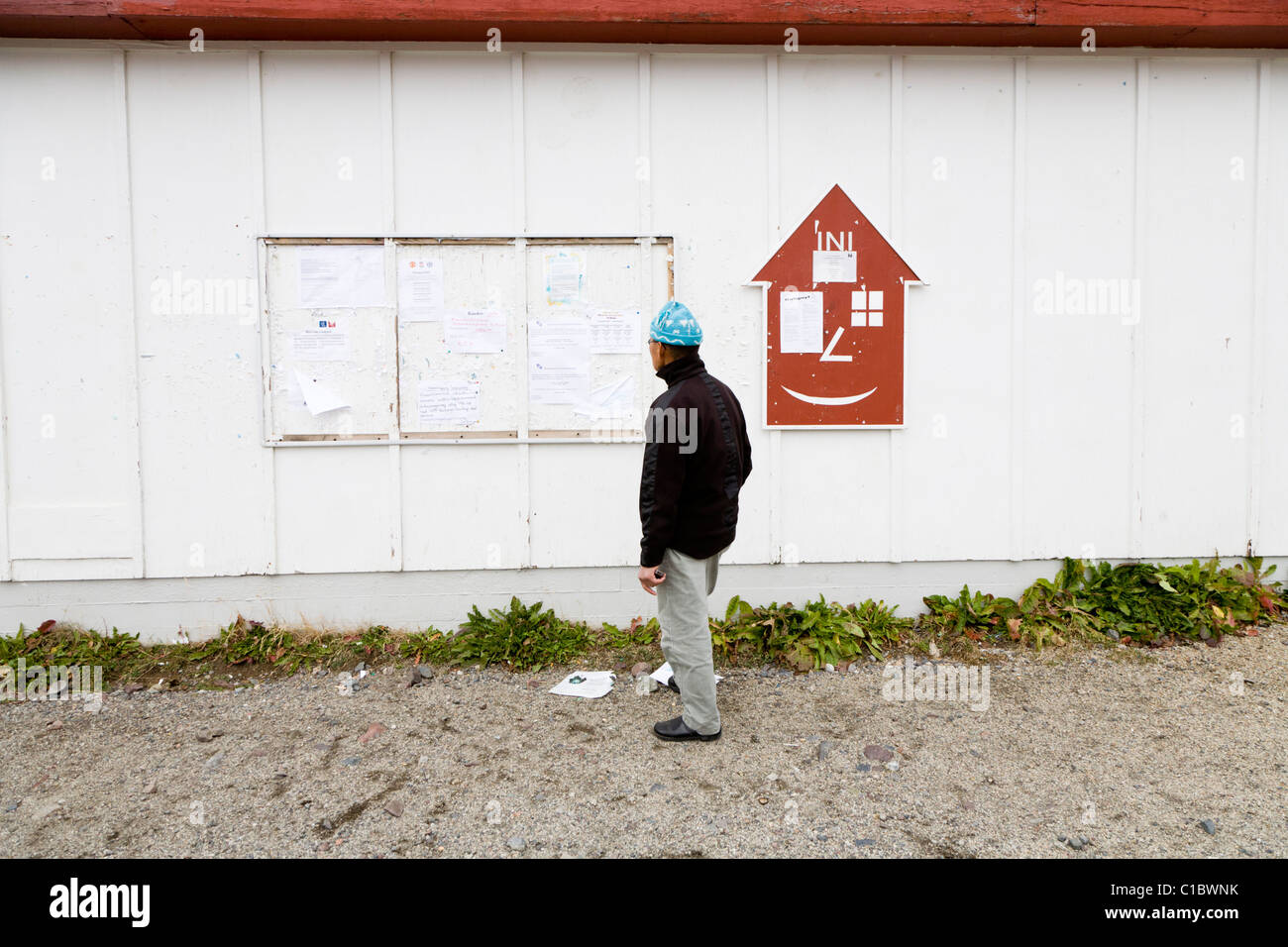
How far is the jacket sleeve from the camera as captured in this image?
3756mm

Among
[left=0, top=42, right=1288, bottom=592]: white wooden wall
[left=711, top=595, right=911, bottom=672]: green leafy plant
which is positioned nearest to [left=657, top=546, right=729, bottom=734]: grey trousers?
[left=711, top=595, right=911, bottom=672]: green leafy plant

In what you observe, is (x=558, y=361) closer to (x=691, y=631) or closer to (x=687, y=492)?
(x=687, y=492)

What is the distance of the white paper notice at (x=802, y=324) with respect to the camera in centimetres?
552

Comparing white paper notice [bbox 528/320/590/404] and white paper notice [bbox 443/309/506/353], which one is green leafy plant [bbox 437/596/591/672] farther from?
white paper notice [bbox 443/309/506/353]

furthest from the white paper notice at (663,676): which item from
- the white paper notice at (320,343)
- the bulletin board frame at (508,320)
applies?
the white paper notice at (320,343)

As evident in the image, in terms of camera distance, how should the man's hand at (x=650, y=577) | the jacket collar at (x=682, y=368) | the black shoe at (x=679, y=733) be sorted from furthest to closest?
the black shoe at (x=679, y=733), the jacket collar at (x=682, y=368), the man's hand at (x=650, y=577)

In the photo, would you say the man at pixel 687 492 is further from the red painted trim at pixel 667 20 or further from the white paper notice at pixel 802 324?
the red painted trim at pixel 667 20

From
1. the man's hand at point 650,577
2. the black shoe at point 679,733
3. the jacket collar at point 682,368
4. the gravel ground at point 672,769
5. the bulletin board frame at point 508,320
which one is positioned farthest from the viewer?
the bulletin board frame at point 508,320

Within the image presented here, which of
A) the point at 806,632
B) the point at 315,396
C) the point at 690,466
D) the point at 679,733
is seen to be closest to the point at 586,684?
the point at 679,733

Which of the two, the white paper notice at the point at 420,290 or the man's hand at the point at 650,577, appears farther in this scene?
the white paper notice at the point at 420,290

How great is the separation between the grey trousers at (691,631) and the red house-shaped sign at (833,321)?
1948mm

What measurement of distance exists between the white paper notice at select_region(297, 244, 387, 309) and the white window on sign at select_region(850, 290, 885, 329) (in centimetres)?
338

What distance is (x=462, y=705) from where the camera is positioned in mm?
4688

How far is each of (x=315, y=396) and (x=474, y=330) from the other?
4.01 feet
